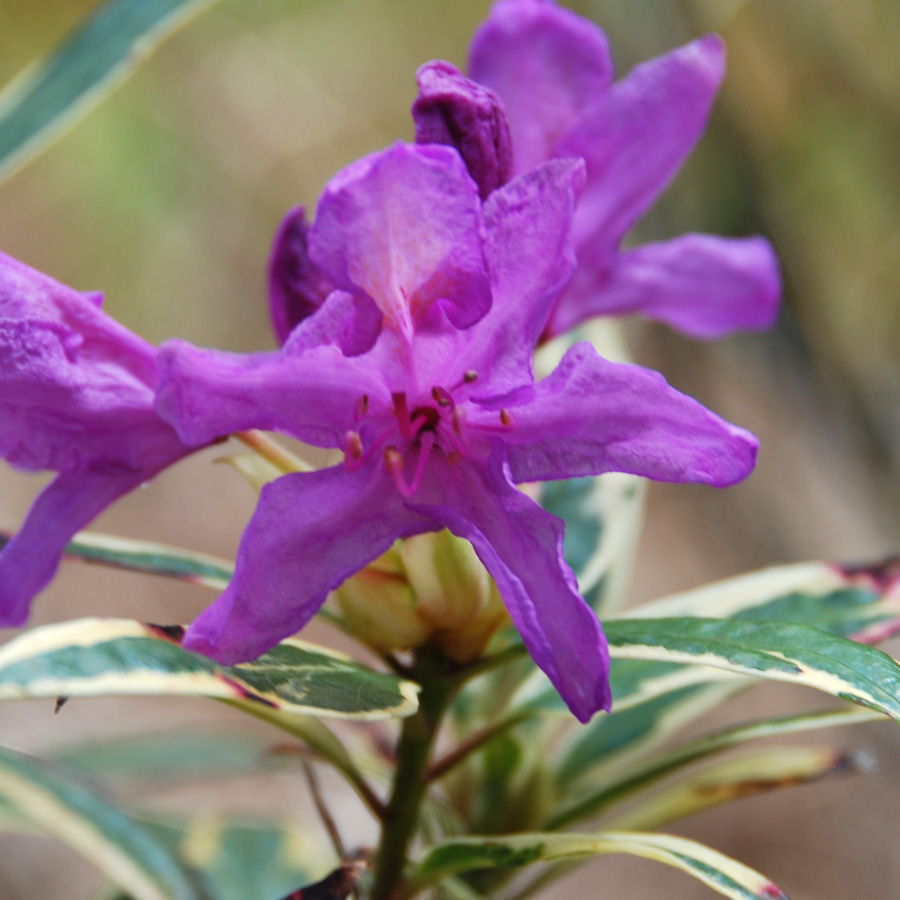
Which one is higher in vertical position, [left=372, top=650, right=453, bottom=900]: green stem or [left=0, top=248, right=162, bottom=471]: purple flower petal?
[left=0, top=248, right=162, bottom=471]: purple flower petal

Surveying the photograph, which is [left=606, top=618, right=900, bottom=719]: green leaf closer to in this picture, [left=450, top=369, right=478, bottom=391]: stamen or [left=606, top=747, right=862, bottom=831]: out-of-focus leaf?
[left=450, top=369, right=478, bottom=391]: stamen

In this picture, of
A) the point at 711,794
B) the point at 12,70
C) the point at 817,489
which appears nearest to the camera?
the point at 711,794

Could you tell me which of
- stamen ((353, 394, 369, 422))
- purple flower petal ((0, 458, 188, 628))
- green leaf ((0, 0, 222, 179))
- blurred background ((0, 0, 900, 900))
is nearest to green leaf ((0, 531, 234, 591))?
purple flower petal ((0, 458, 188, 628))

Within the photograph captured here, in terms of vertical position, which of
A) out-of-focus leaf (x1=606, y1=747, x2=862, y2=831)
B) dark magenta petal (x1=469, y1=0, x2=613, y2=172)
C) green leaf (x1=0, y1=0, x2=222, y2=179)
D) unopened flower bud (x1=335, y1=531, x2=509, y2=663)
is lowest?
out-of-focus leaf (x1=606, y1=747, x2=862, y2=831)

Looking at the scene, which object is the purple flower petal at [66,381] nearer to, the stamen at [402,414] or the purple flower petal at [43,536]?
the purple flower petal at [43,536]

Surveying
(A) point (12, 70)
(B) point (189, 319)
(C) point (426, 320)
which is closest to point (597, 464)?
(C) point (426, 320)

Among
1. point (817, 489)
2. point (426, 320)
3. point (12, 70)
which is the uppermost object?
point (12, 70)

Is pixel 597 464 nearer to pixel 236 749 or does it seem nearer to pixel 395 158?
pixel 395 158
